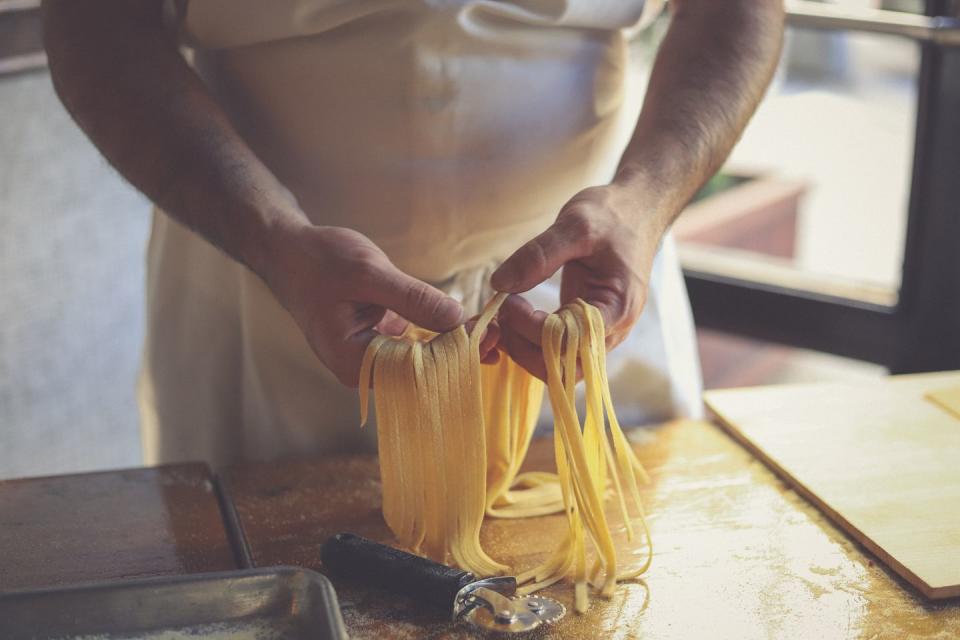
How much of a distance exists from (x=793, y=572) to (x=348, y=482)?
0.58m

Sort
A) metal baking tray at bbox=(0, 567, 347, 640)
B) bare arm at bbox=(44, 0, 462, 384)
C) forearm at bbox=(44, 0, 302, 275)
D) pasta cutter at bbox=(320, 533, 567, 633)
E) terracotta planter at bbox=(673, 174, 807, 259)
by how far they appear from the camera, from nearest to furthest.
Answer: metal baking tray at bbox=(0, 567, 347, 640), pasta cutter at bbox=(320, 533, 567, 633), bare arm at bbox=(44, 0, 462, 384), forearm at bbox=(44, 0, 302, 275), terracotta planter at bbox=(673, 174, 807, 259)

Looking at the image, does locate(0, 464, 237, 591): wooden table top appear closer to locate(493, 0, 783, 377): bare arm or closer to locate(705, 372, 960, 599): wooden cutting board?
locate(493, 0, 783, 377): bare arm

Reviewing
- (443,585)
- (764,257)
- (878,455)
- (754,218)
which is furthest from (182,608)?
(754,218)

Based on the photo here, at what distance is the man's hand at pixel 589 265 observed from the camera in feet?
3.89

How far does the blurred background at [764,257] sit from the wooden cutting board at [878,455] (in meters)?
0.77

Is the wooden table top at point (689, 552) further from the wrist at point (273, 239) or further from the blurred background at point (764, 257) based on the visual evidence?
the blurred background at point (764, 257)

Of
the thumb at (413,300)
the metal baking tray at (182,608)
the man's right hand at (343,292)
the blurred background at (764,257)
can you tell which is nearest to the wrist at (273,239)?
the man's right hand at (343,292)

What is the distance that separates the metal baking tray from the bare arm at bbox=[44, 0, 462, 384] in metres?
0.31

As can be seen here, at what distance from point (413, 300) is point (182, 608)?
0.39m

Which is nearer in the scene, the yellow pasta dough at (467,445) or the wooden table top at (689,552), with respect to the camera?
the wooden table top at (689,552)

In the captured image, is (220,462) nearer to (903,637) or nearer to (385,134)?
(385,134)

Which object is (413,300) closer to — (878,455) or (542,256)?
(542,256)

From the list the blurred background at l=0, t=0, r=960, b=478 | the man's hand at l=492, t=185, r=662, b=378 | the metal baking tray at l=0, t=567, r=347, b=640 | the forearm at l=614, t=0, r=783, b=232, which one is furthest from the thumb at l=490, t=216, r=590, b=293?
the blurred background at l=0, t=0, r=960, b=478

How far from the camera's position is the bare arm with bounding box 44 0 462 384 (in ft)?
3.82
